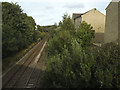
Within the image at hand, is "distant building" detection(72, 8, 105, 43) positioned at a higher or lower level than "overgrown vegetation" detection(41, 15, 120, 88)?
higher

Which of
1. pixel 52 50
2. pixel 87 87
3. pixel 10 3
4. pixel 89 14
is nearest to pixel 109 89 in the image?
pixel 87 87

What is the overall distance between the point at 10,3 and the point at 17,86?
21.0 m

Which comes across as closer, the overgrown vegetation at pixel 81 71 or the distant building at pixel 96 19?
the overgrown vegetation at pixel 81 71

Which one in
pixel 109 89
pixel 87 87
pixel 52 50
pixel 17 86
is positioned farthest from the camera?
pixel 52 50

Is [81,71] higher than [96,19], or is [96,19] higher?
[96,19]

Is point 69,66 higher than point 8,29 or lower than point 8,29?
lower

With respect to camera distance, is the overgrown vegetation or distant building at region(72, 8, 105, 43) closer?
the overgrown vegetation

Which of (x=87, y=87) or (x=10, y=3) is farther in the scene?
(x=10, y=3)

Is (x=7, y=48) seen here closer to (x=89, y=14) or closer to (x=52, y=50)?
(x=52, y=50)

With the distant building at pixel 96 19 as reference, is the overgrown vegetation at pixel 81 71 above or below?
below

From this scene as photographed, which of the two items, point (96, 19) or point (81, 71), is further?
point (96, 19)

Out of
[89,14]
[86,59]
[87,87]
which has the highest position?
[89,14]

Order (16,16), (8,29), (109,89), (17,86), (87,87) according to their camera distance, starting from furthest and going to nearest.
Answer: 1. (16,16)
2. (8,29)
3. (17,86)
4. (87,87)
5. (109,89)

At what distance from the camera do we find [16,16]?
24859mm
